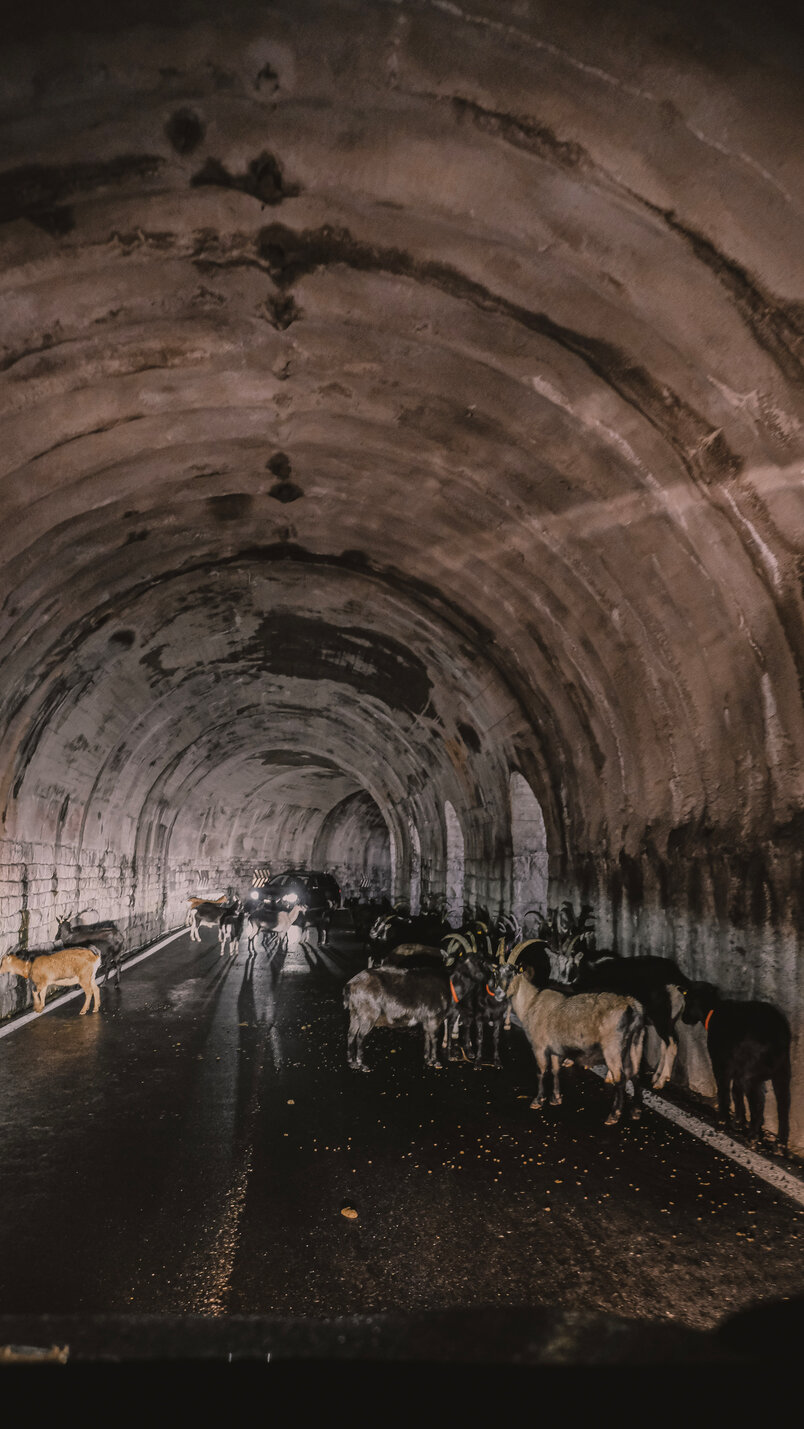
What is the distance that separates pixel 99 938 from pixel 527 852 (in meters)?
7.64

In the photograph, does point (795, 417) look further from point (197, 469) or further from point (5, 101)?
point (197, 469)

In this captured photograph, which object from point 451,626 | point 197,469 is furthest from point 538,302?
point 451,626

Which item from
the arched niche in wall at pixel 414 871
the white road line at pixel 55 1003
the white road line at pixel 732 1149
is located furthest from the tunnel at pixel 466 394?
the arched niche in wall at pixel 414 871

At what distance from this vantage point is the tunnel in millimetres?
4707

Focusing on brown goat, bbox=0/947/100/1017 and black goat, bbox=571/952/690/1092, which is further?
brown goat, bbox=0/947/100/1017

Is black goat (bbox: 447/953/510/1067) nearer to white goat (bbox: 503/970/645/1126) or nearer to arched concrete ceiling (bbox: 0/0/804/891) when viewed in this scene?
white goat (bbox: 503/970/645/1126)

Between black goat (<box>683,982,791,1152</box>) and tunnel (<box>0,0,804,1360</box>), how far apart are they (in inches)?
6.8

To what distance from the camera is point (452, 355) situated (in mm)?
7523

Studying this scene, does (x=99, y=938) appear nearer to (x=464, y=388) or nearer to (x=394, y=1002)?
(x=394, y=1002)

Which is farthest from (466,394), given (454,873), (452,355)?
(454,873)

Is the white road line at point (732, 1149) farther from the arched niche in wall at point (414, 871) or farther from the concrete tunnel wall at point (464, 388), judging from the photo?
the arched niche in wall at point (414, 871)

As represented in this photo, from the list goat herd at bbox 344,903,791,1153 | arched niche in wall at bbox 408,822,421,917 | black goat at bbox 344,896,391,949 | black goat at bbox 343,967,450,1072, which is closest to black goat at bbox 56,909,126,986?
goat herd at bbox 344,903,791,1153

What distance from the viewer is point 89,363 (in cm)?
730

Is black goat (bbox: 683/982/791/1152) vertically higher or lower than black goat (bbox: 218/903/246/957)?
higher
